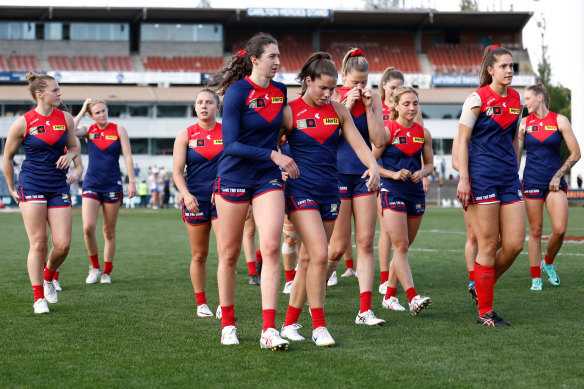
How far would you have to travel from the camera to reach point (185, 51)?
5222cm

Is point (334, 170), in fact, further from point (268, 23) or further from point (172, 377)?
point (268, 23)

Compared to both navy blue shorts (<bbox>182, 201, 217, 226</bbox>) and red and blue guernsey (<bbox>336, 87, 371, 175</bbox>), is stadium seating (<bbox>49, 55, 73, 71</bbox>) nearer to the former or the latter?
navy blue shorts (<bbox>182, 201, 217, 226</bbox>)

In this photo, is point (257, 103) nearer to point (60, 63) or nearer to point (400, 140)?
point (400, 140)

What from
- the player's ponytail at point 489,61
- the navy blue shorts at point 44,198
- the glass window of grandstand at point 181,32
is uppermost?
the glass window of grandstand at point 181,32

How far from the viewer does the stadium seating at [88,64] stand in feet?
164

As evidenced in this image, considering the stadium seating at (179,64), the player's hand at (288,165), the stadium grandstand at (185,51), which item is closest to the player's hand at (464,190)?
the player's hand at (288,165)

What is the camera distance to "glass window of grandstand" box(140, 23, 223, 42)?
52031mm

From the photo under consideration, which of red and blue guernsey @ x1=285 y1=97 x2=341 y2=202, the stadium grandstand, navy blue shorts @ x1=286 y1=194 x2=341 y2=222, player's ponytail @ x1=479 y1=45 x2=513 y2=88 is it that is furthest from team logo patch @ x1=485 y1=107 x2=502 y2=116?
the stadium grandstand

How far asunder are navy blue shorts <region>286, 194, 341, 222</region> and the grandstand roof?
47.4m

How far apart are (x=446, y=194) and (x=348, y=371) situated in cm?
3982

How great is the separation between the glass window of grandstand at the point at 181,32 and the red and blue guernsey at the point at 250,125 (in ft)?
160

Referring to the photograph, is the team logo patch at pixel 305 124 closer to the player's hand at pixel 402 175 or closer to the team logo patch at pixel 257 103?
the team logo patch at pixel 257 103

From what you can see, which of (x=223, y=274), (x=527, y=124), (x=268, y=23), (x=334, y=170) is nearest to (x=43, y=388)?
(x=223, y=274)

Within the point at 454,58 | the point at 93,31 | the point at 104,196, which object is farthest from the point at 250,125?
the point at 454,58
